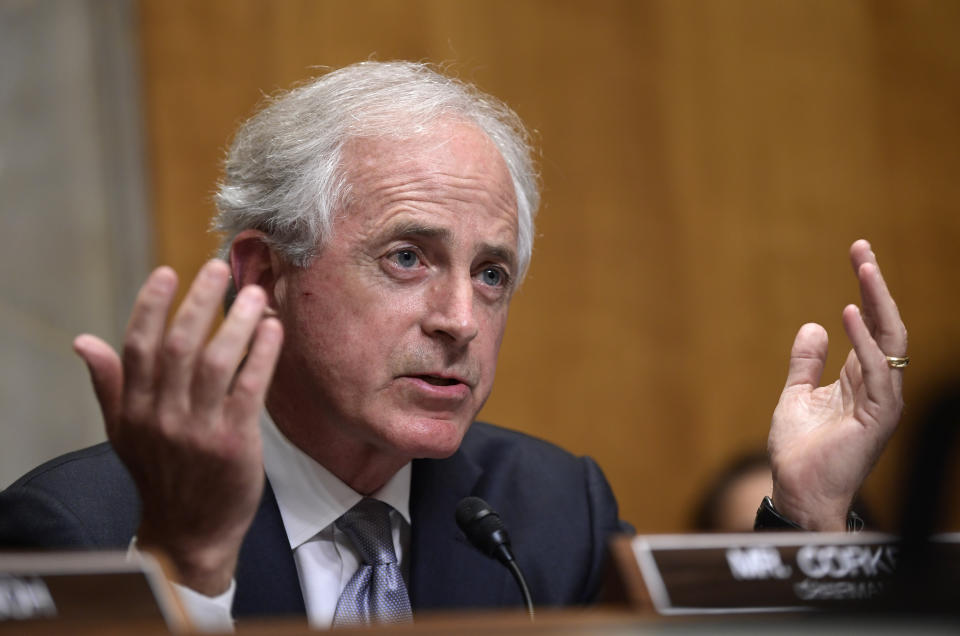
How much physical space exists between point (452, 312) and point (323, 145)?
411mm

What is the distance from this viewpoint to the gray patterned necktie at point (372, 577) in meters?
1.74

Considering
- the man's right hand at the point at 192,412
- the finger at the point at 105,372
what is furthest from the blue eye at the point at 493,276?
the finger at the point at 105,372

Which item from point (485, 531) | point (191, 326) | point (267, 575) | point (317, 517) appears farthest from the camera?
point (317, 517)

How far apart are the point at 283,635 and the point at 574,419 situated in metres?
3.01

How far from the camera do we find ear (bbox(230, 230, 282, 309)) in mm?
1979

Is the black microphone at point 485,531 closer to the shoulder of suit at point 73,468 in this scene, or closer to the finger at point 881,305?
the shoulder of suit at point 73,468

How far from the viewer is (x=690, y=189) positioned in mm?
4008

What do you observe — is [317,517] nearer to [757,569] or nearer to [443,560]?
[443,560]

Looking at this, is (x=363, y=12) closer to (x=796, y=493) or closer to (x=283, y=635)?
(x=796, y=493)

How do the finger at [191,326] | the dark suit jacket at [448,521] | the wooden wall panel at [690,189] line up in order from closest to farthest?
the finger at [191,326] < the dark suit jacket at [448,521] < the wooden wall panel at [690,189]

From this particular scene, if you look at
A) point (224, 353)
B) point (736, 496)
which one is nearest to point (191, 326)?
point (224, 353)

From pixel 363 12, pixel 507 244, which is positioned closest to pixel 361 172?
pixel 507 244

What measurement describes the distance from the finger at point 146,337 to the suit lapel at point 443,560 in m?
0.75

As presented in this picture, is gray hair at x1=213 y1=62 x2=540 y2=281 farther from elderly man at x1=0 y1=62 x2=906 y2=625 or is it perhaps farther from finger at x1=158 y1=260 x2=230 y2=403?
finger at x1=158 y1=260 x2=230 y2=403
